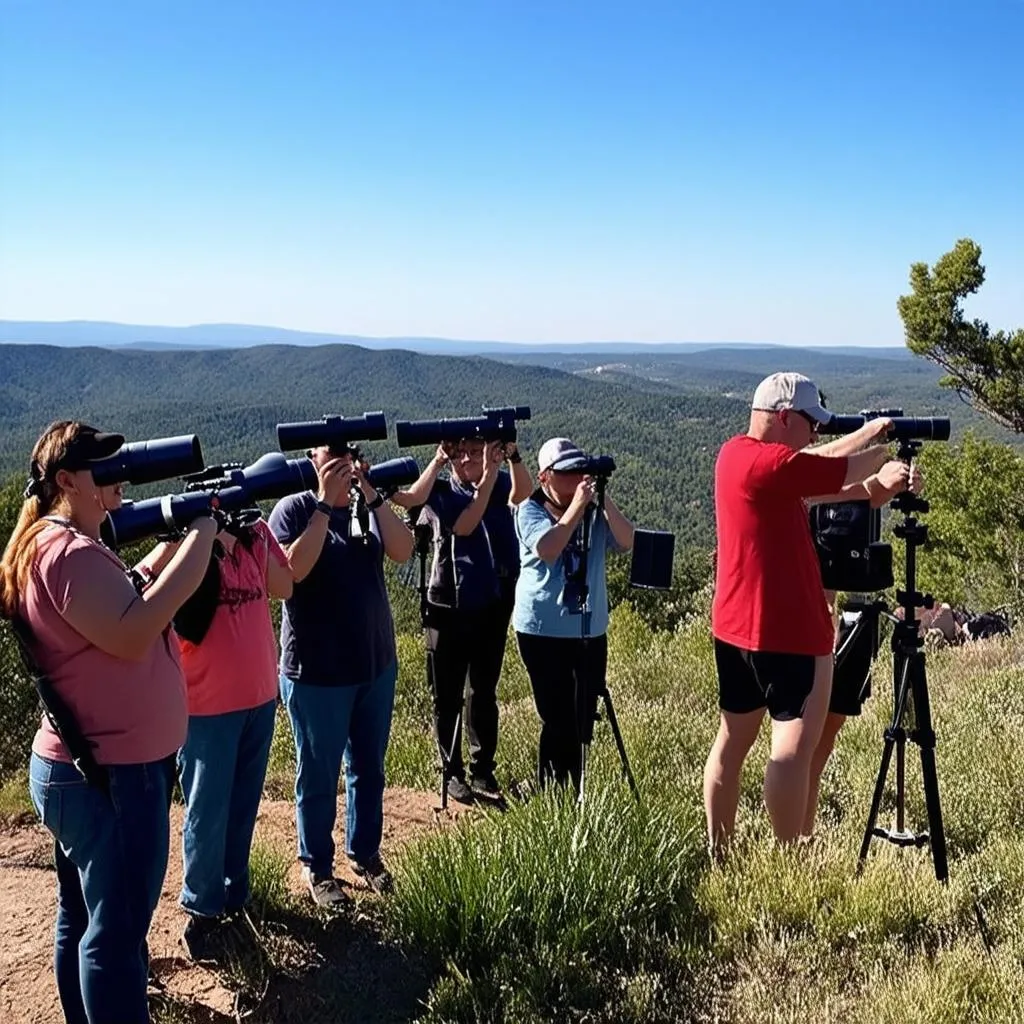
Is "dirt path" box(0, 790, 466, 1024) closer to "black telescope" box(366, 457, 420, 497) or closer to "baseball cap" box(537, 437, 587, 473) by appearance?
"black telescope" box(366, 457, 420, 497)

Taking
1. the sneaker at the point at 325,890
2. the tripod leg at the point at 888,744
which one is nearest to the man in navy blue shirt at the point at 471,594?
the sneaker at the point at 325,890

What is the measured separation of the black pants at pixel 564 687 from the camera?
146 inches

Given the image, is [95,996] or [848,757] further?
[848,757]

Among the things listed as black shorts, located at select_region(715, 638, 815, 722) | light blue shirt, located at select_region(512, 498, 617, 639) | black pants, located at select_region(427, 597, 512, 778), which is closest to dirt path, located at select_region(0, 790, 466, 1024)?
black pants, located at select_region(427, 597, 512, 778)

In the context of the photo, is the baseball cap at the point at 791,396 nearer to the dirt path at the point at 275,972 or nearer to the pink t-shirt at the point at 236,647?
the pink t-shirt at the point at 236,647

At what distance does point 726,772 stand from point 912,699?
0.66 m

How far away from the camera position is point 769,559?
9.66ft

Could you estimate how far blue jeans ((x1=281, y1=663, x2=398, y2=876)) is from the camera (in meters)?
3.13

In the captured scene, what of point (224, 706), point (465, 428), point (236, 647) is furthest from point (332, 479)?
point (465, 428)

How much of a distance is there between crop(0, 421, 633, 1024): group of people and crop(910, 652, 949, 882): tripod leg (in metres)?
1.19

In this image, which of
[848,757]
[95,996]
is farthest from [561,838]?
[848,757]

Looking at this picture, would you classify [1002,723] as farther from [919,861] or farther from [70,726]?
[70,726]

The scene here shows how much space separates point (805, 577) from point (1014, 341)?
50.2 feet

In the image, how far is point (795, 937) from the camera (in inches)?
105
